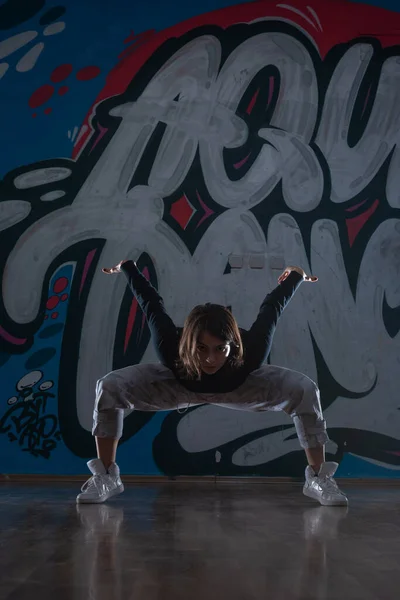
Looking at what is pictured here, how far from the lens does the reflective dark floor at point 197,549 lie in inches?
55.4

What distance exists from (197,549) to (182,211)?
283cm

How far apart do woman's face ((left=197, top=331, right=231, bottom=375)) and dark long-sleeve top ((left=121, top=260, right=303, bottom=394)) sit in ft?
0.43

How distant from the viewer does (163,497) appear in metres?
3.18

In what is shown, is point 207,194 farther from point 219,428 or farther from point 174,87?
point 219,428

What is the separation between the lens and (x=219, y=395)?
3.04m

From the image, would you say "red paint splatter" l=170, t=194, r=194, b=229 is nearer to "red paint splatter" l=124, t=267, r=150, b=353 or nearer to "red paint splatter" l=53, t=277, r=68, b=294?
"red paint splatter" l=124, t=267, r=150, b=353

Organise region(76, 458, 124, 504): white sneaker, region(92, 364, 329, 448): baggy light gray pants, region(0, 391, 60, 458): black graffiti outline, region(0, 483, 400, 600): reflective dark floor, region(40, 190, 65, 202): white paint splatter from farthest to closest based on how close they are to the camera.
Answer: region(40, 190, 65, 202): white paint splatter
region(0, 391, 60, 458): black graffiti outline
region(92, 364, 329, 448): baggy light gray pants
region(76, 458, 124, 504): white sneaker
region(0, 483, 400, 600): reflective dark floor

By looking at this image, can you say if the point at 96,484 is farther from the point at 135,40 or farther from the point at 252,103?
the point at 135,40

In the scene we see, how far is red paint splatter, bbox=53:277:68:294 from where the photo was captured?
167 inches

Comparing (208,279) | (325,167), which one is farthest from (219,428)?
(325,167)

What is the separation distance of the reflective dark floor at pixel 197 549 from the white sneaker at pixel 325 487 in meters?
0.07

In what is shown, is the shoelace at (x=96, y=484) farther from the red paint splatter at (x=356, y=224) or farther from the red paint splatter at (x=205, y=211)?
the red paint splatter at (x=356, y=224)

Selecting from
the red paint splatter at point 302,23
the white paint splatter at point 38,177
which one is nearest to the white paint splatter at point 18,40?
the red paint splatter at point 302,23

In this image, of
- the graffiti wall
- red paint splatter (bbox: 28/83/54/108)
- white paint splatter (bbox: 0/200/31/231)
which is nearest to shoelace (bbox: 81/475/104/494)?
the graffiti wall
